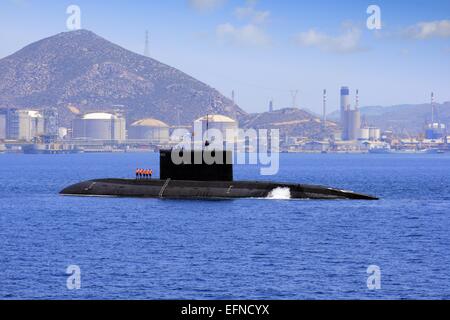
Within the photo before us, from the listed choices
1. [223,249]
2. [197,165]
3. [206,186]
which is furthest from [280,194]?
[223,249]

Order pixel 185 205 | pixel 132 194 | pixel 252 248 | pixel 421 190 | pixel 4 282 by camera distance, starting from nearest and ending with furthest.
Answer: pixel 4 282
pixel 252 248
pixel 185 205
pixel 132 194
pixel 421 190

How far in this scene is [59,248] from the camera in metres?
45.8

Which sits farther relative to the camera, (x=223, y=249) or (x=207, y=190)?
(x=207, y=190)

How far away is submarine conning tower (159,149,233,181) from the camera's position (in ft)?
213

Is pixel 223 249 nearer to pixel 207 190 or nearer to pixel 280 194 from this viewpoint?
pixel 207 190

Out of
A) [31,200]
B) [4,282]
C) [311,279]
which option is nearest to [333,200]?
[31,200]

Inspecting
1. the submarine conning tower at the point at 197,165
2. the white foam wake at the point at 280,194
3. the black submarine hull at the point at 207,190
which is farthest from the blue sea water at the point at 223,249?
the submarine conning tower at the point at 197,165

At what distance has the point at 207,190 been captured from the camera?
213 feet

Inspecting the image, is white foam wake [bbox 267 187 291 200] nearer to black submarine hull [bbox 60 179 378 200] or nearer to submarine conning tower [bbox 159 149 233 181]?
black submarine hull [bbox 60 179 378 200]

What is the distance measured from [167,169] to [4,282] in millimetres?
31437

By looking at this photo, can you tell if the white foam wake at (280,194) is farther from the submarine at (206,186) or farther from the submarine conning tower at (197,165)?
the submarine conning tower at (197,165)

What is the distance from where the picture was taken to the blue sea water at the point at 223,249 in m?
34.6

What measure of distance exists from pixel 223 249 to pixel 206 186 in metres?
20.5
